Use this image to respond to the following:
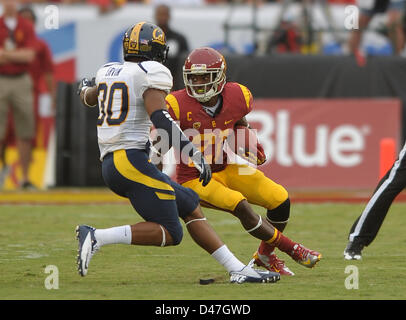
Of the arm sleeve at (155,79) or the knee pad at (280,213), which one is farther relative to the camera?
the knee pad at (280,213)

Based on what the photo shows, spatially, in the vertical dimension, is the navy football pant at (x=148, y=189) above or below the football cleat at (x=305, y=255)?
above

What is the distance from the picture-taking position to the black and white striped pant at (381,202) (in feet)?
21.9

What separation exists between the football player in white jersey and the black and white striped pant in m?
1.06

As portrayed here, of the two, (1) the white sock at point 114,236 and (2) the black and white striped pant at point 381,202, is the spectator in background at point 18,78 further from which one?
(1) the white sock at point 114,236

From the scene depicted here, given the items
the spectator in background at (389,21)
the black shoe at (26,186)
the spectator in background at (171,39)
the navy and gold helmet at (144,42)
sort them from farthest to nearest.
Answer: the spectator in background at (171,39)
the black shoe at (26,186)
the spectator in background at (389,21)
the navy and gold helmet at (144,42)

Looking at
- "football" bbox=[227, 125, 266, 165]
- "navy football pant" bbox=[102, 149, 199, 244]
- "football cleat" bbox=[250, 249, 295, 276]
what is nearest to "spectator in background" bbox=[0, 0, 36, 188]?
"football" bbox=[227, 125, 266, 165]

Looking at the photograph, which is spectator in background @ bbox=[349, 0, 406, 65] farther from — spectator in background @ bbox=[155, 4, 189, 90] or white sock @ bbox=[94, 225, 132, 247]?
white sock @ bbox=[94, 225, 132, 247]

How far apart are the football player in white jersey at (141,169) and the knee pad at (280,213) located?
0.61 m

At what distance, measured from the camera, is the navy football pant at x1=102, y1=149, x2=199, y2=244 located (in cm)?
575

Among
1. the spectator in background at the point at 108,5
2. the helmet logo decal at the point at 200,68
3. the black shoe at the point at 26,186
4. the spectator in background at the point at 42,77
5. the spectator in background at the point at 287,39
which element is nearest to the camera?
the helmet logo decal at the point at 200,68

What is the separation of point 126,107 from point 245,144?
1099mm

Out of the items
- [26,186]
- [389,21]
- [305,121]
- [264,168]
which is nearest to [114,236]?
[264,168]

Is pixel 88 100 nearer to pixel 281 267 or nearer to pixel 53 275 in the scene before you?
pixel 53 275

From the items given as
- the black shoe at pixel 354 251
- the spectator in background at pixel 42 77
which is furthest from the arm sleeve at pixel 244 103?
the spectator in background at pixel 42 77
